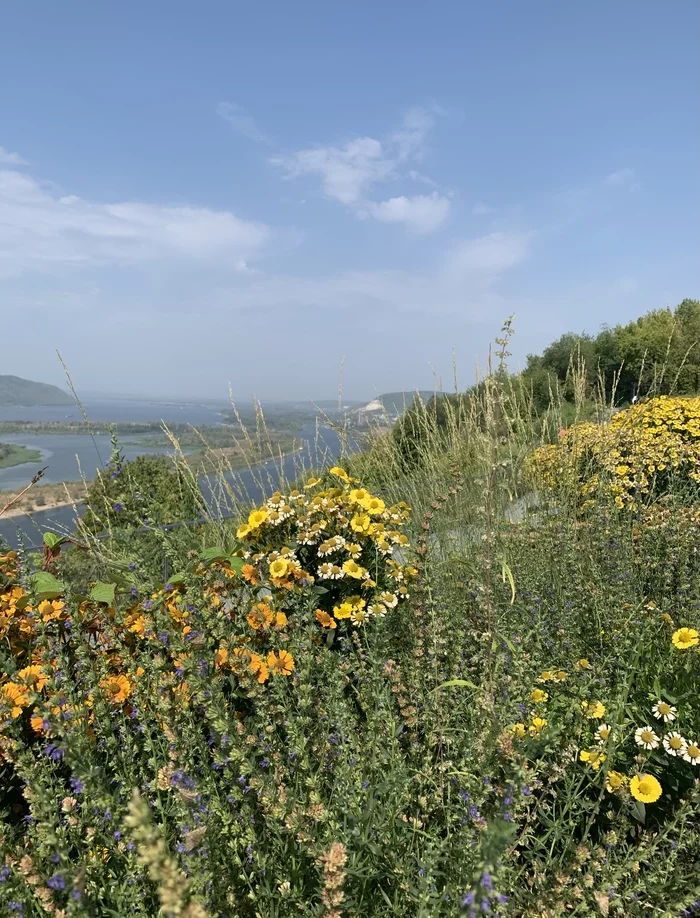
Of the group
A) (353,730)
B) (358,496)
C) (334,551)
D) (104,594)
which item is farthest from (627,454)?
(104,594)

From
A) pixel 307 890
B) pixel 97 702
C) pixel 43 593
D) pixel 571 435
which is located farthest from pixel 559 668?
pixel 571 435

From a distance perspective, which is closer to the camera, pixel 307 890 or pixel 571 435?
pixel 307 890

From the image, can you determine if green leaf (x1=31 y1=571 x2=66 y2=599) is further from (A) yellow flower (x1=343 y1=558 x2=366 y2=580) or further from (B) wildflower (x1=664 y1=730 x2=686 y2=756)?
(B) wildflower (x1=664 y1=730 x2=686 y2=756)

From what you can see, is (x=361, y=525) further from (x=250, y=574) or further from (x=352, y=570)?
(x=250, y=574)

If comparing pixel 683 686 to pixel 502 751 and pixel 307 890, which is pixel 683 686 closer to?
pixel 502 751

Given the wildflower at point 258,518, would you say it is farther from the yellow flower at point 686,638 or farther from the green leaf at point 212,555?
the yellow flower at point 686,638

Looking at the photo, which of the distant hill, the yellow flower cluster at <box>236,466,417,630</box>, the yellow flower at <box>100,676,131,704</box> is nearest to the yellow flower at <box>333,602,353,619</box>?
the yellow flower cluster at <box>236,466,417,630</box>

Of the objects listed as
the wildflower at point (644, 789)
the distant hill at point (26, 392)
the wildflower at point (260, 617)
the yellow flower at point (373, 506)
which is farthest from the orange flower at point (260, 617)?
the distant hill at point (26, 392)

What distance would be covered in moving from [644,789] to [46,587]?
2.08 metres

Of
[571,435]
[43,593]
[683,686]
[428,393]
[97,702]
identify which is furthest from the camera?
[428,393]

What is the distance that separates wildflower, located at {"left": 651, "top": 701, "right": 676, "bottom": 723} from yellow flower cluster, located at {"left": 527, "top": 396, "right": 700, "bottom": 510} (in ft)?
4.91

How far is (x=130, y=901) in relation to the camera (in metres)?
1.09

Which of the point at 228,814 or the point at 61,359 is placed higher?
the point at 61,359

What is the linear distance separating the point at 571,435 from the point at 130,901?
370 centimetres
